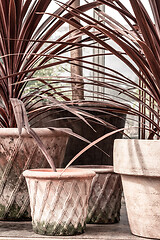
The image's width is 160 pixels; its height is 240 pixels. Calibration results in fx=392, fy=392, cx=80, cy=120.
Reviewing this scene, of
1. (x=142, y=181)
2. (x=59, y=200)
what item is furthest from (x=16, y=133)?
(x=142, y=181)

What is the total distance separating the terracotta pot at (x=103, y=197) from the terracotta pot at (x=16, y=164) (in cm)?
20

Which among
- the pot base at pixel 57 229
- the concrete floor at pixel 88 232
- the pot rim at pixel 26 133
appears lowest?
the concrete floor at pixel 88 232

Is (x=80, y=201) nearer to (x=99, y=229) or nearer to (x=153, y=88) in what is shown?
(x=99, y=229)

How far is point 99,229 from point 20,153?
36cm

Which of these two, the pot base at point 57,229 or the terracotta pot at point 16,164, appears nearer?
the pot base at point 57,229

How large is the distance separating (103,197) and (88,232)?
0.18m

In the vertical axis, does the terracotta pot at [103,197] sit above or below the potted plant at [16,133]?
below

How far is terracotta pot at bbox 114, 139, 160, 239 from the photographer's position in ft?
3.44

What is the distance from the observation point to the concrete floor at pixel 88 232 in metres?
1.12

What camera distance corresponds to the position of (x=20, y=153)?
132 cm

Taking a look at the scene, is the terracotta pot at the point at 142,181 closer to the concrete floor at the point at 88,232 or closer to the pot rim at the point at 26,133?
the concrete floor at the point at 88,232

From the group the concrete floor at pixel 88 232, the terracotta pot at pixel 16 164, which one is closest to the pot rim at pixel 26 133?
the terracotta pot at pixel 16 164

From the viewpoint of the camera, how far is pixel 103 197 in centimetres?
135

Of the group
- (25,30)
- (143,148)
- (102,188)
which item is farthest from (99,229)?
(25,30)
